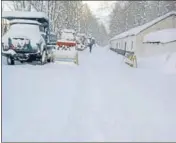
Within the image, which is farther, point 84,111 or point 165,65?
point 165,65

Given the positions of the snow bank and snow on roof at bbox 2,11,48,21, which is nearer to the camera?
the snow bank

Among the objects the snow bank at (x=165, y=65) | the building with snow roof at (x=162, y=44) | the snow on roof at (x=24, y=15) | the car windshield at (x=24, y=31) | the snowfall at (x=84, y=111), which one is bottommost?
the snow bank at (x=165, y=65)

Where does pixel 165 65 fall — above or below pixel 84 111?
below

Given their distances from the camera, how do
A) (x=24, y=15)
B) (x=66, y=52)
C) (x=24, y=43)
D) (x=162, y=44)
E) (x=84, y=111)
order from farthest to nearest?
(x=162, y=44) → (x=24, y=15) → (x=66, y=52) → (x=24, y=43) → (x=84, y=111)

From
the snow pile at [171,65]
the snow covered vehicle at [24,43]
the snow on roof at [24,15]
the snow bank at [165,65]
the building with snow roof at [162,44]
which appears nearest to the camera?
the snow covered vehicle at [24,43]

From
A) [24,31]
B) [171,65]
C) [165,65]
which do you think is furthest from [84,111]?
[165,65]

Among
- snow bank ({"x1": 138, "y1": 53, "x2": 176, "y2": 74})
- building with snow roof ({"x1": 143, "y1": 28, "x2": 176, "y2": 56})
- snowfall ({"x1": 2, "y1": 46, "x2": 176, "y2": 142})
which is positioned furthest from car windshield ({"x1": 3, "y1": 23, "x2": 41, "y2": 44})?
building with snow roof ({"x1": 143, "y1": 28, "x2": 176, "y2": 56})

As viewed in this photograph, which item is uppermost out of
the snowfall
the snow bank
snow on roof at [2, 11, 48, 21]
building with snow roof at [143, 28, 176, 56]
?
snow on roof at [2, 11, 48, 21]

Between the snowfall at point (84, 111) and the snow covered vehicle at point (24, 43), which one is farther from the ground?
the snow covered vehicle at point (24, 43)

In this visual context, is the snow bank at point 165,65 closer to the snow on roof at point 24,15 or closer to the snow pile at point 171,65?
the snow pile at point 171,65

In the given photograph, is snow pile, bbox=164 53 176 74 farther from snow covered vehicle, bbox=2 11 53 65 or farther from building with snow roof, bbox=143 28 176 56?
snow covered vehicle, bbox=2 11 53 65

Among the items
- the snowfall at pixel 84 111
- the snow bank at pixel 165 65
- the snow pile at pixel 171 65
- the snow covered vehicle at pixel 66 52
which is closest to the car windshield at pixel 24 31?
the snow covered vehicle at pixel 66 52

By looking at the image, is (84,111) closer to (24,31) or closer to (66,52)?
(24,31)

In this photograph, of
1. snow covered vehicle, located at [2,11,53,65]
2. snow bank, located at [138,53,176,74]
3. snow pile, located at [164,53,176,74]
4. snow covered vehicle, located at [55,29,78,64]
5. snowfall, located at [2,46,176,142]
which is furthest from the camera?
snow covered vehicle, located at [55,29,78,64]
